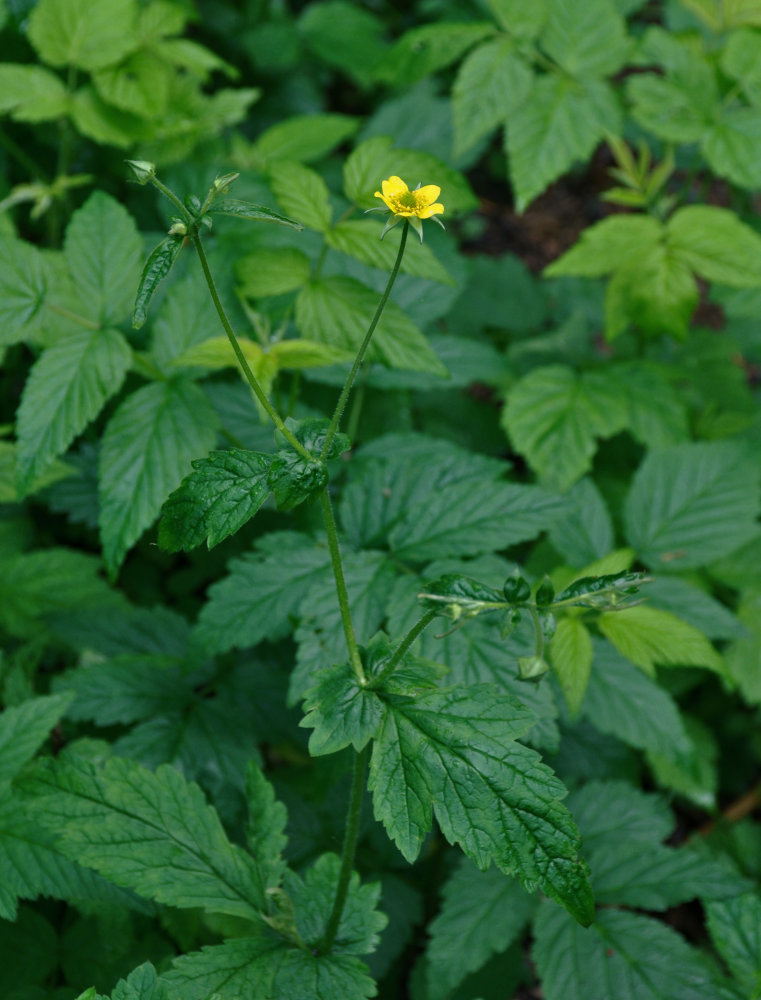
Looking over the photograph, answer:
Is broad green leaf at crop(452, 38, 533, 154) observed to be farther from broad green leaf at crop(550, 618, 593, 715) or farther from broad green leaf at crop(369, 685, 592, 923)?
broad green leaf at crop(369, 685, 592, 923)

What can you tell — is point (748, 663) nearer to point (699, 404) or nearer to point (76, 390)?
point (699, 404)

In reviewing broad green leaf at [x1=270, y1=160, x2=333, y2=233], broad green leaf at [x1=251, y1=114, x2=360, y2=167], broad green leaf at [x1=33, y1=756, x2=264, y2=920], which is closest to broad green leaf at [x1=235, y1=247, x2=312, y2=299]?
broad green leaf at [x1=270, y1=160, x2=333, y2=233]

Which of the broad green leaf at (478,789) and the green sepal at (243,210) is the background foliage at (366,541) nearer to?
the broad green leaf at (478,789)

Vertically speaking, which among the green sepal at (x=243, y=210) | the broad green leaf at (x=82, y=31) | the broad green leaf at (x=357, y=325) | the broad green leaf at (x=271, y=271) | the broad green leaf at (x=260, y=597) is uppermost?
the green sepal at (x=243, y=210)

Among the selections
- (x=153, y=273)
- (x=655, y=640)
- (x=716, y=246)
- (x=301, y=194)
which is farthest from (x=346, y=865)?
(x=716, y=246)

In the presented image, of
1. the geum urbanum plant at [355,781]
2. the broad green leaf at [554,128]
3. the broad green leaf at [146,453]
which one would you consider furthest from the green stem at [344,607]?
the broad green leaf at [554,128]
